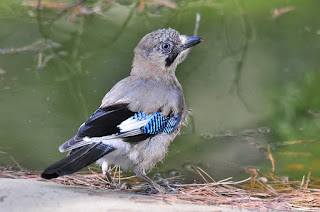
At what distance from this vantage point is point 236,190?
2885 mm

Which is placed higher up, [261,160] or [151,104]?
[151,104]

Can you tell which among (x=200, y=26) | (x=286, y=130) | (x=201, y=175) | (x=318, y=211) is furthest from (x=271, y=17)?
(x=318, y=211)

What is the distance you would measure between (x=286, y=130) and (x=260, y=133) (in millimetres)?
219

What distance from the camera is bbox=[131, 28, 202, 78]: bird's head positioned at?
10.7 ft

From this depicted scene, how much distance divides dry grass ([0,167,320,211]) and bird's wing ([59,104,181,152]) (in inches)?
12.9

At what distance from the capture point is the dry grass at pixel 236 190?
2.54 metres

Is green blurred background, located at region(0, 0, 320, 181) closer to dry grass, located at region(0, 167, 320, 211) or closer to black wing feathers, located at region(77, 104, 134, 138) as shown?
dry grass, located at region(0, 167, 320, 211)

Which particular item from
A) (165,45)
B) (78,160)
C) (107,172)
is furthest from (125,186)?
(165,45)

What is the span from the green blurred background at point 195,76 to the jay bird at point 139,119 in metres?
0.55

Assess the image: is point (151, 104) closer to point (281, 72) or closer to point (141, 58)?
point (141, 58)

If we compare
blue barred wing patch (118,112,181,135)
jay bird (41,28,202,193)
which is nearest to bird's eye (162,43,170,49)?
jay bird (41,28,202,193)

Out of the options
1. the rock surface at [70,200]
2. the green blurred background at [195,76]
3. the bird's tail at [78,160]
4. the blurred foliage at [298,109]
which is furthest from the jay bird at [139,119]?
the blurred foliage at [298,109]

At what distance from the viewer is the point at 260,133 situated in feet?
13.1

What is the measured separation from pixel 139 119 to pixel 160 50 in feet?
2.13
